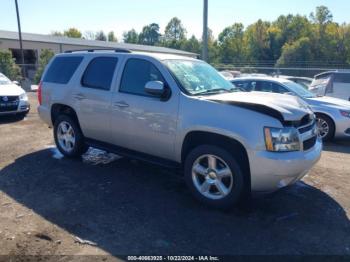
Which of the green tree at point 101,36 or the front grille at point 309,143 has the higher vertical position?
the green tree at point 101,36

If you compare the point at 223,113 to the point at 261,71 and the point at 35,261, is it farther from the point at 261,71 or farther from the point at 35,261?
the point at 261,71

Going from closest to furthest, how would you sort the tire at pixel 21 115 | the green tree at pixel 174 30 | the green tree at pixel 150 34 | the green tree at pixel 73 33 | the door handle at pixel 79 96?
the door handle at pixel 79 96
the tire at pixel 21 115
the green tree at pixel 73 33
the green tree at pixel 174 30
the green tree at pixel 150 34

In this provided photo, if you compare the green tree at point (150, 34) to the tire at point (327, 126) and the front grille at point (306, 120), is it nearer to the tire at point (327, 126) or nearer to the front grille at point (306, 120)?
the tire at point (327, 126)

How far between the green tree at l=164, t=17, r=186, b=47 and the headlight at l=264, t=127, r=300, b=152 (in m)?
118

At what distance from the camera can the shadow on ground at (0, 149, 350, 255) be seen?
367cm

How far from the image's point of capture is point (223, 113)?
4305 millimetres

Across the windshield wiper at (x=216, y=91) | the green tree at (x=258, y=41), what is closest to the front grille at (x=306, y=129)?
the windshield wiper at (x=216, y=91)

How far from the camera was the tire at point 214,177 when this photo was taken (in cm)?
427

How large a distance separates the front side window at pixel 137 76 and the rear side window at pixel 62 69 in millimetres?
1336

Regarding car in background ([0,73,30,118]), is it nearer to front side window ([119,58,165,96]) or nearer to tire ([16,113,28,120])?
tire ([16,113,28,120])

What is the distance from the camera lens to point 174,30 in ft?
396

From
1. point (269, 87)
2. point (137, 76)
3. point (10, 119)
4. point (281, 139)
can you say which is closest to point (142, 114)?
point (137, 76)

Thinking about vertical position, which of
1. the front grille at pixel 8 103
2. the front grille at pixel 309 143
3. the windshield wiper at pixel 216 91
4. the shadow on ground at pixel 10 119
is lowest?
the shadow on ground at pixel 10 119

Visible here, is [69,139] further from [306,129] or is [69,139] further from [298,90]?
[298,90]
